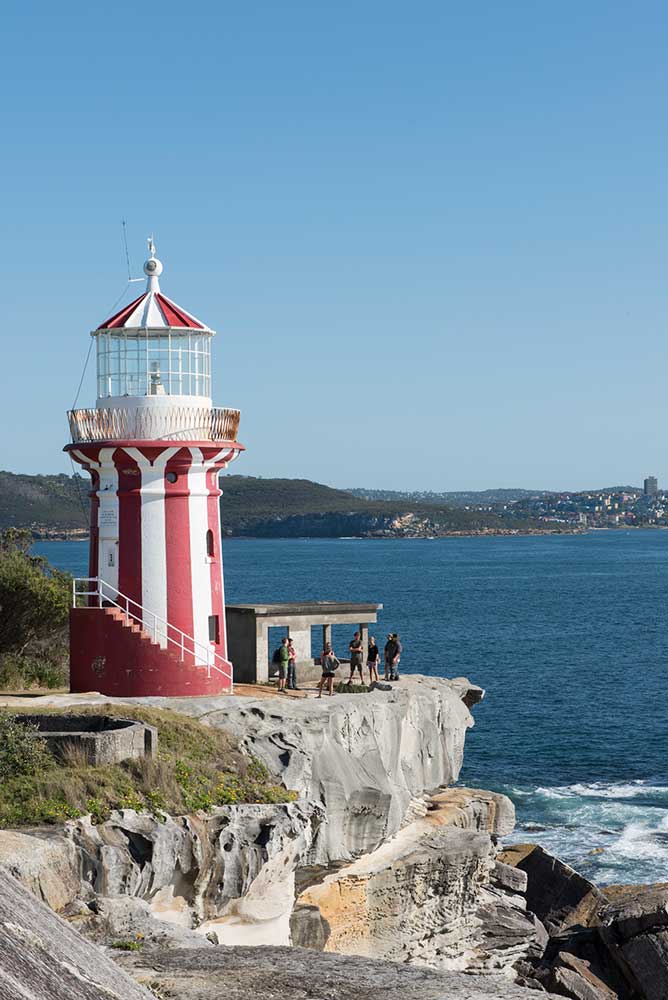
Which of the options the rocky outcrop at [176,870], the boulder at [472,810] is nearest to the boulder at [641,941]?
the boulder at [472,810]

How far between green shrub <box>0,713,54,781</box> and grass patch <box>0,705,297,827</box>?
0.20ft

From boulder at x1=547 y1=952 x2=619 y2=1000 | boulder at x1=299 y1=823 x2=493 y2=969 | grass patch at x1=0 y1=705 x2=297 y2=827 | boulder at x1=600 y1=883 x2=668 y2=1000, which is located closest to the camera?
grass patch at x1=0 y1=705 x2=297 y2=827

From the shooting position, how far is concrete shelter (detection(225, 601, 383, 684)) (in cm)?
2575

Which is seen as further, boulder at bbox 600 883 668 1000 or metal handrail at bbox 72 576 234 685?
boulder at bbox 600 883 668 1000

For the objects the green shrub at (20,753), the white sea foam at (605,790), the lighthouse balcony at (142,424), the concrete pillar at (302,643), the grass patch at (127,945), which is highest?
the lighthouse balcony at (142,424)

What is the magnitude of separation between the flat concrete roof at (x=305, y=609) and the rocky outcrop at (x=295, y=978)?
13.9 meters

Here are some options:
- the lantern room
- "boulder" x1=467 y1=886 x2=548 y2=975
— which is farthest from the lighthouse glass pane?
"boulder" x1=467 y1=886 x2=548 y2=975

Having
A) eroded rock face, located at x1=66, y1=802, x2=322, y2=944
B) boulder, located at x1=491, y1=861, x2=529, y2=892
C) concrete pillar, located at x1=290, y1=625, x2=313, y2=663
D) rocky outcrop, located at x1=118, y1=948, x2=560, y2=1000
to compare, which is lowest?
boulder, located at x1=491, y1=861, x2=529, y2=892

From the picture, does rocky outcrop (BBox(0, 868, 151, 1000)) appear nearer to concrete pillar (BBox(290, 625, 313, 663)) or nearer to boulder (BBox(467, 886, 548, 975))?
boulder (BBox(467, 886, 548, 975))

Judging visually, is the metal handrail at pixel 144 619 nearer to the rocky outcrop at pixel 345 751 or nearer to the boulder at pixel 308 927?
the rocky outcrop at pixel 345 751

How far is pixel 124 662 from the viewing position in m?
22.6

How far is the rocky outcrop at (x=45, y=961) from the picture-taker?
673 cm

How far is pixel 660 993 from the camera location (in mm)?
24203

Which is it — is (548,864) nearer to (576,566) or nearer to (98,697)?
(98,697)
